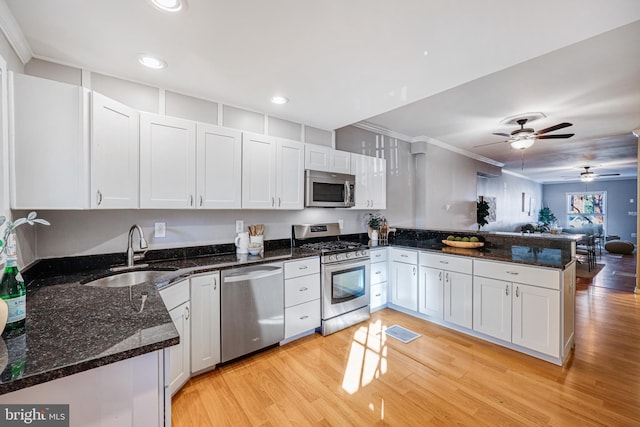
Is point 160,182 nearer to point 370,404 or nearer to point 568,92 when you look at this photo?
point 370,404

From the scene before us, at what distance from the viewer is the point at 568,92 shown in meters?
2.96

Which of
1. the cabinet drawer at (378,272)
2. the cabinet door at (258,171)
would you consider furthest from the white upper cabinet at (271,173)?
the cabinet drawer at (378,272)

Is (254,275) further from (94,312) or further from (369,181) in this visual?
(369,181)

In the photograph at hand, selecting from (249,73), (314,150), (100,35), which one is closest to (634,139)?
(314,150)

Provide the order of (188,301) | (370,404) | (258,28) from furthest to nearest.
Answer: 1. (188,301)
2. (370,404)
3. (258,28)

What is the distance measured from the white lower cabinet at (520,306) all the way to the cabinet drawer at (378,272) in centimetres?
116

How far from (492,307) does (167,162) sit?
3420mm

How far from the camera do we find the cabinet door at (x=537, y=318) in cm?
237

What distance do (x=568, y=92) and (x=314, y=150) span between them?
2.89 metres

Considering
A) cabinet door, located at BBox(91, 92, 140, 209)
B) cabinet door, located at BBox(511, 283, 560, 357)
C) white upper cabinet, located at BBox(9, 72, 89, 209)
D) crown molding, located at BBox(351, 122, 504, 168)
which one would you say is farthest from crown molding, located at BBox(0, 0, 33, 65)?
cabinet door, located at BBox(511, 283, 560, 357)

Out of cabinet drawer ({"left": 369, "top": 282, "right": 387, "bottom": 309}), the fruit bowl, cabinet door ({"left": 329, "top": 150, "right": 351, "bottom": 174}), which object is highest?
cabinet door ({"left": 329, "top": 150, "right": 351, "bottom": 174})

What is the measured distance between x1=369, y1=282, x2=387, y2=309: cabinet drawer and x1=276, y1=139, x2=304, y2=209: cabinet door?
1.52 metres

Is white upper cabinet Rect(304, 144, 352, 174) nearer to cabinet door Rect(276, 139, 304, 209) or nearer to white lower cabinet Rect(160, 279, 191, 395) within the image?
cabinet door Rect(276, 139, 304, 209)

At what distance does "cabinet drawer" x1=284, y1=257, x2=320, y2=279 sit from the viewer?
2.73 m
